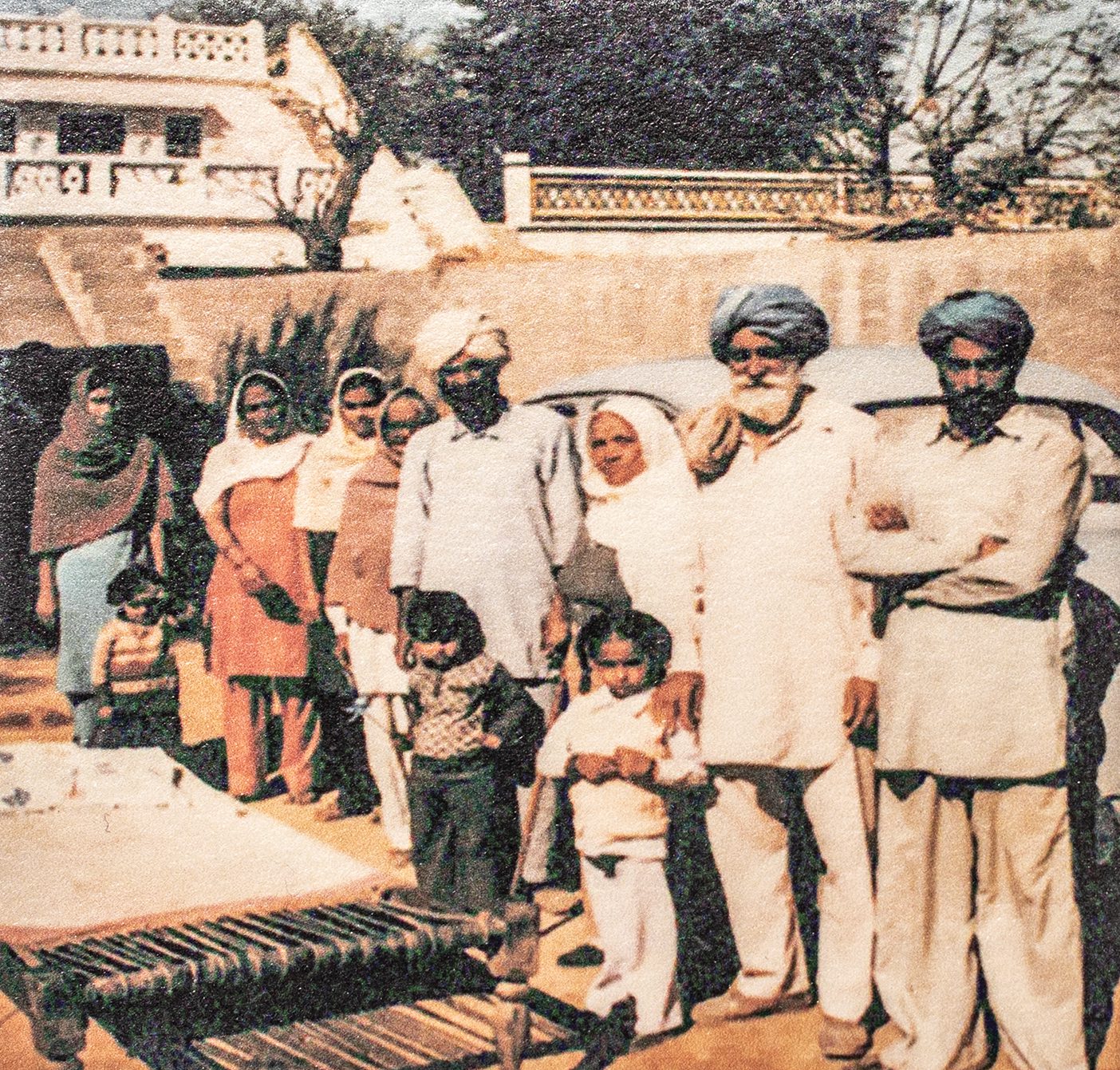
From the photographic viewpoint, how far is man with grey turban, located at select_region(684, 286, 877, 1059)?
162 inches

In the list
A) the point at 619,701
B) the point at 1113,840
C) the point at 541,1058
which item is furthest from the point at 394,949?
the point at 1113,840

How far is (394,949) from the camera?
3861mm

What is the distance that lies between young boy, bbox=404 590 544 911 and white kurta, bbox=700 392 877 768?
672 mm

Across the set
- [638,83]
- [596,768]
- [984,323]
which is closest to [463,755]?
[596,768]

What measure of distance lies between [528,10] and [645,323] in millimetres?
1159

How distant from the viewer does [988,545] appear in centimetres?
380

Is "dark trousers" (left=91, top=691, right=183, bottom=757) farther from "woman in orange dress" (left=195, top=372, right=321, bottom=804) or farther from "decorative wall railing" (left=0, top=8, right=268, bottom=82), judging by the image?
"decorative wall railing" (left=0, top=8, right=268, bottom=82)

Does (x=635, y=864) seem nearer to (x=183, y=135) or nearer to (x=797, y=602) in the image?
(x=797, y=602)

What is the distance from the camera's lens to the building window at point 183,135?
21.2 feet

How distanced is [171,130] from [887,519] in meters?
3.66

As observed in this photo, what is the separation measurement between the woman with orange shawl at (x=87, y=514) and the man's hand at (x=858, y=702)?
316 centimetres

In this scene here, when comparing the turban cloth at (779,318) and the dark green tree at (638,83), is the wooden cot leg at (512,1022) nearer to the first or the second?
the turban cloth at (779,318)

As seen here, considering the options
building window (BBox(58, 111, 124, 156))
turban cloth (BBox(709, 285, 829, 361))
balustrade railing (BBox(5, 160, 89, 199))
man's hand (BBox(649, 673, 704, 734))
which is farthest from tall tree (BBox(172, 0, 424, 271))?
man's hand (BBox(649, 673, 704, 734))

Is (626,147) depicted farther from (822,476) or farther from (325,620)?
(822,476)
